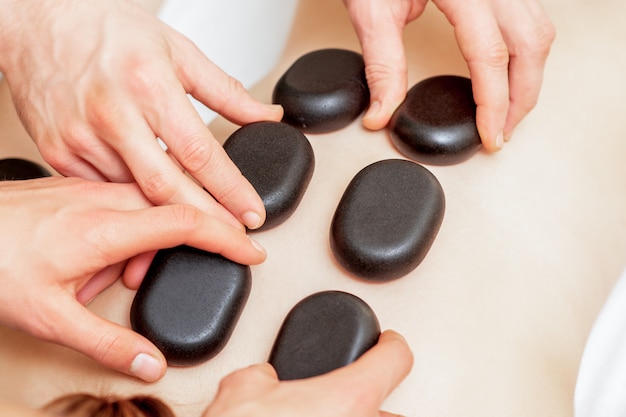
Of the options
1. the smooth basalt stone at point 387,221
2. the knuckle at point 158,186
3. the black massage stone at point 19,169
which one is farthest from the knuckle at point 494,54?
the black massage stone at point 19,169

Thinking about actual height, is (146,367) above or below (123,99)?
below

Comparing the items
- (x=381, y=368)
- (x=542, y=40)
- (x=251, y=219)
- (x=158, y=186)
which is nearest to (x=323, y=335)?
(x=381, y=368)

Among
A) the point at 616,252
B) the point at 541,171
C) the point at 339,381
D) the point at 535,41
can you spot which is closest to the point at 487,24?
the point at 535,41

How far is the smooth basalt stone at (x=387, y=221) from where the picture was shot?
93 centimetres

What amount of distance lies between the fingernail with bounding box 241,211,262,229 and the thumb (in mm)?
225

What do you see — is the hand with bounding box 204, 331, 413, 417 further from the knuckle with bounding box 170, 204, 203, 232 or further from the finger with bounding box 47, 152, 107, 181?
the finger with bounding box 47, 152, 107, 181

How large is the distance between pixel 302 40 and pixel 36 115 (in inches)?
24.3

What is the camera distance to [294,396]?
73cm

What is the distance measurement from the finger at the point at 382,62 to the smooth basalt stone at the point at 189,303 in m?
0.36

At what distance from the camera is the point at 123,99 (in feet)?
3.06

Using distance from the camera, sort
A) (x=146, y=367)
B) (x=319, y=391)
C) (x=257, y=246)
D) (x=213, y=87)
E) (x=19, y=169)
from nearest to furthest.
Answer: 1. (x=319, y=391)
2. (x=146, y=367)
3. (x=257, y=246)
4. (x=213, y=87)
5. (x=19, y=169)

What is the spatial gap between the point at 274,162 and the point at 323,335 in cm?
30

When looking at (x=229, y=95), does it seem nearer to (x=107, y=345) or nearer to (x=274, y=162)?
(x=274, y=162)

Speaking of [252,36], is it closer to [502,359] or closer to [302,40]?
[302,40]
